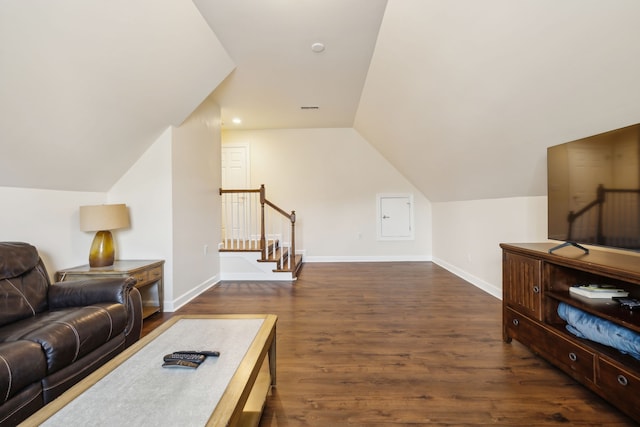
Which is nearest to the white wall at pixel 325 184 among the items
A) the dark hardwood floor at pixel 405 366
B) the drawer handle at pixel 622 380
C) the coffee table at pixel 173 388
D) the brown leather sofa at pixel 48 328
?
the dark hardwood floor at pixel 405 366

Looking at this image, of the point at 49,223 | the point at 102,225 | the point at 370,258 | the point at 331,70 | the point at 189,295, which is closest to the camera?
the point at 49,223

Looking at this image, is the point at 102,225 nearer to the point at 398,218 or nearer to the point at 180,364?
the point at 180,364

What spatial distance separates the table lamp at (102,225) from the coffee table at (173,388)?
5.65ft

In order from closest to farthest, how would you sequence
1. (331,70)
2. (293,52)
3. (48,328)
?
(48,328)
(293,52)
(331,70)

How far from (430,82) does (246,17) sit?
5.90 ft

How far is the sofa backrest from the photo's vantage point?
73.1 inches

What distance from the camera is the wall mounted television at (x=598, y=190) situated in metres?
1.51

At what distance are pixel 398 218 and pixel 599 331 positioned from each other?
4.46 meters

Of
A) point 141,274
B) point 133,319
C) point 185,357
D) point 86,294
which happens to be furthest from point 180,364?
point 141,274

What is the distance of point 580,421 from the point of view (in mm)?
1492

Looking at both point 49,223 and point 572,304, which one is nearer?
point 572,304

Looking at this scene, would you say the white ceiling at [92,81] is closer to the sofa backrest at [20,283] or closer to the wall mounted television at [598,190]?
the sofa backrest at [20,283]

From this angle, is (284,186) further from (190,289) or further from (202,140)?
(190,289)

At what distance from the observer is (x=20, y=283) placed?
1.98 meters
